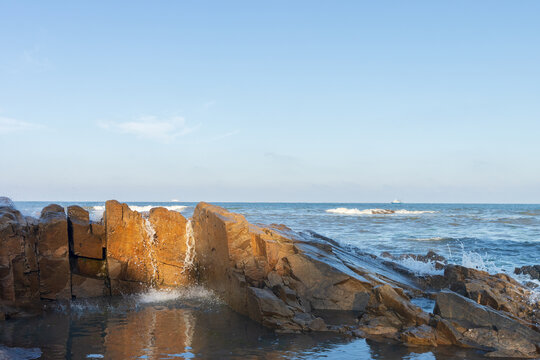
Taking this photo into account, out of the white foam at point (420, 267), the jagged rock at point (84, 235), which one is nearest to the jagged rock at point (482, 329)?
the white foam at point (420, 267)

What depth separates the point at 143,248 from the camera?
41.5ft

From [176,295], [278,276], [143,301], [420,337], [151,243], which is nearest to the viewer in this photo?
[420,337]

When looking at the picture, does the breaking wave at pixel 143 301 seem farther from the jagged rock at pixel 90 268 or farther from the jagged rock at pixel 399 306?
the jagged rock at pixel 399 306

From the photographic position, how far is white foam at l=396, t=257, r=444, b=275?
14.3m

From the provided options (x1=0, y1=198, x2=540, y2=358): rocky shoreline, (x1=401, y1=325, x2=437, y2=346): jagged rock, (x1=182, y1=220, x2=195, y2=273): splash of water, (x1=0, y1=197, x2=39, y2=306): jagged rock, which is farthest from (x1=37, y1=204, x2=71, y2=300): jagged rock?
(x1=401, y1=325, x2=437, y2=346): jagged rock

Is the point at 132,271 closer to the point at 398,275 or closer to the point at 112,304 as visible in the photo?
the point at 112,304

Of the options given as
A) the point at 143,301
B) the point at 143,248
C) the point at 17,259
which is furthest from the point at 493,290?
the point at 17,259

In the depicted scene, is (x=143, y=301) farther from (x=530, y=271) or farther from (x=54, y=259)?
(x=530, y=271)

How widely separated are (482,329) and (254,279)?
5.02 metres

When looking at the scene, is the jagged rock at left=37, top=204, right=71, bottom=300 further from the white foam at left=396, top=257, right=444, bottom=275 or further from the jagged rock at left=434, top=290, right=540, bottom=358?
the white foam at left=396, top=257, right=444, bottom=275

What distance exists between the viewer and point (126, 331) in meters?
8.82

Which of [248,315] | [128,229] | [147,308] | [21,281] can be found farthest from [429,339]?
[21,281]

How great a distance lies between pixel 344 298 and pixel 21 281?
7950 millimetres

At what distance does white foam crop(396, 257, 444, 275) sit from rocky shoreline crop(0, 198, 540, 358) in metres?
0.63
